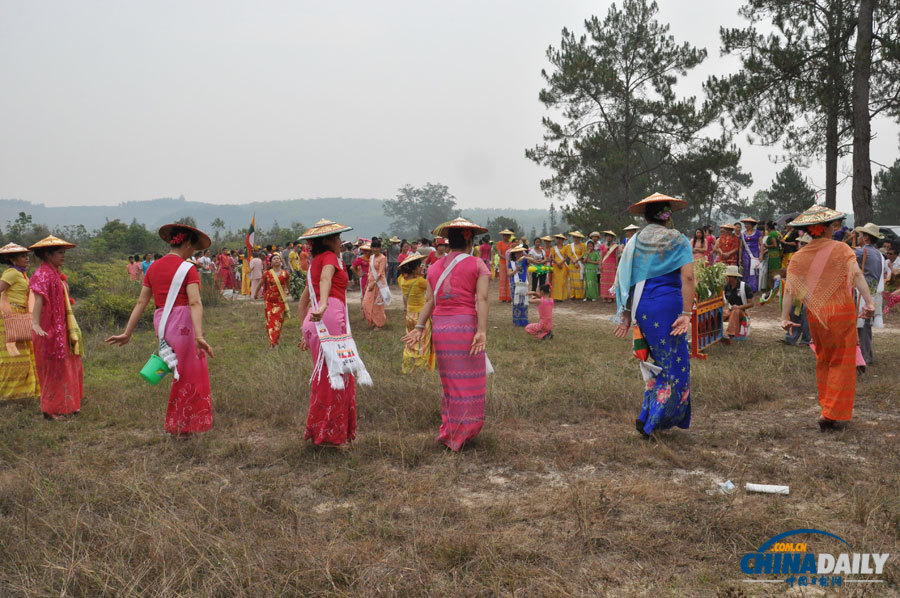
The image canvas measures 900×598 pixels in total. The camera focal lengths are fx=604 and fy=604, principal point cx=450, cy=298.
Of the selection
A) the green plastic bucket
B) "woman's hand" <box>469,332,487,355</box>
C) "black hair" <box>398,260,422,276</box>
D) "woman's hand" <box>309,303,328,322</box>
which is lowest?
the green plastic bucket

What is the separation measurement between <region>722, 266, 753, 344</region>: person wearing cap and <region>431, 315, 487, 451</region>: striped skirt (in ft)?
18.6

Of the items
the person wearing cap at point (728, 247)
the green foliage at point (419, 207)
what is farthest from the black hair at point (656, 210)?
the green foliage at point (419, 207)

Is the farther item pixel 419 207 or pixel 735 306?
pixel 419 207

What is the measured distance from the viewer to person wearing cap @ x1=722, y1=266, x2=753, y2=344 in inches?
345

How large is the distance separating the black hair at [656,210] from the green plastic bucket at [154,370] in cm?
397

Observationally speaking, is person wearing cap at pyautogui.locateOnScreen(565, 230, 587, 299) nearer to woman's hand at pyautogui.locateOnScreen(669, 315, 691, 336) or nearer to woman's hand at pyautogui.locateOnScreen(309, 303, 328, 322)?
woman's hand at pyautogui.locateOnScreen(669, 315, 691, 336)

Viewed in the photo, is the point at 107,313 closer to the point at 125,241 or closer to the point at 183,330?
the point at 183,330

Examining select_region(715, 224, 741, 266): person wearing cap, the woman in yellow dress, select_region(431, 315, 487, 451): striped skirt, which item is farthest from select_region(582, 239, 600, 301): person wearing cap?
select_region(431, 315, 487, 451): striped skirt

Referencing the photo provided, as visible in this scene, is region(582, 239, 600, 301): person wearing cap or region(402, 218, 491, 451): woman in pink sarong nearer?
region(402, 218, 491, 451): woman in pink sarong

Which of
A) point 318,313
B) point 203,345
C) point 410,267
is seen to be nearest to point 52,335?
point 203,345

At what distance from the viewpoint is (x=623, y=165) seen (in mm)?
19812

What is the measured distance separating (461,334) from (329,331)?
0.99m

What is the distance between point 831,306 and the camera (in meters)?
4.88

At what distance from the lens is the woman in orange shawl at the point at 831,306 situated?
15.6ft
